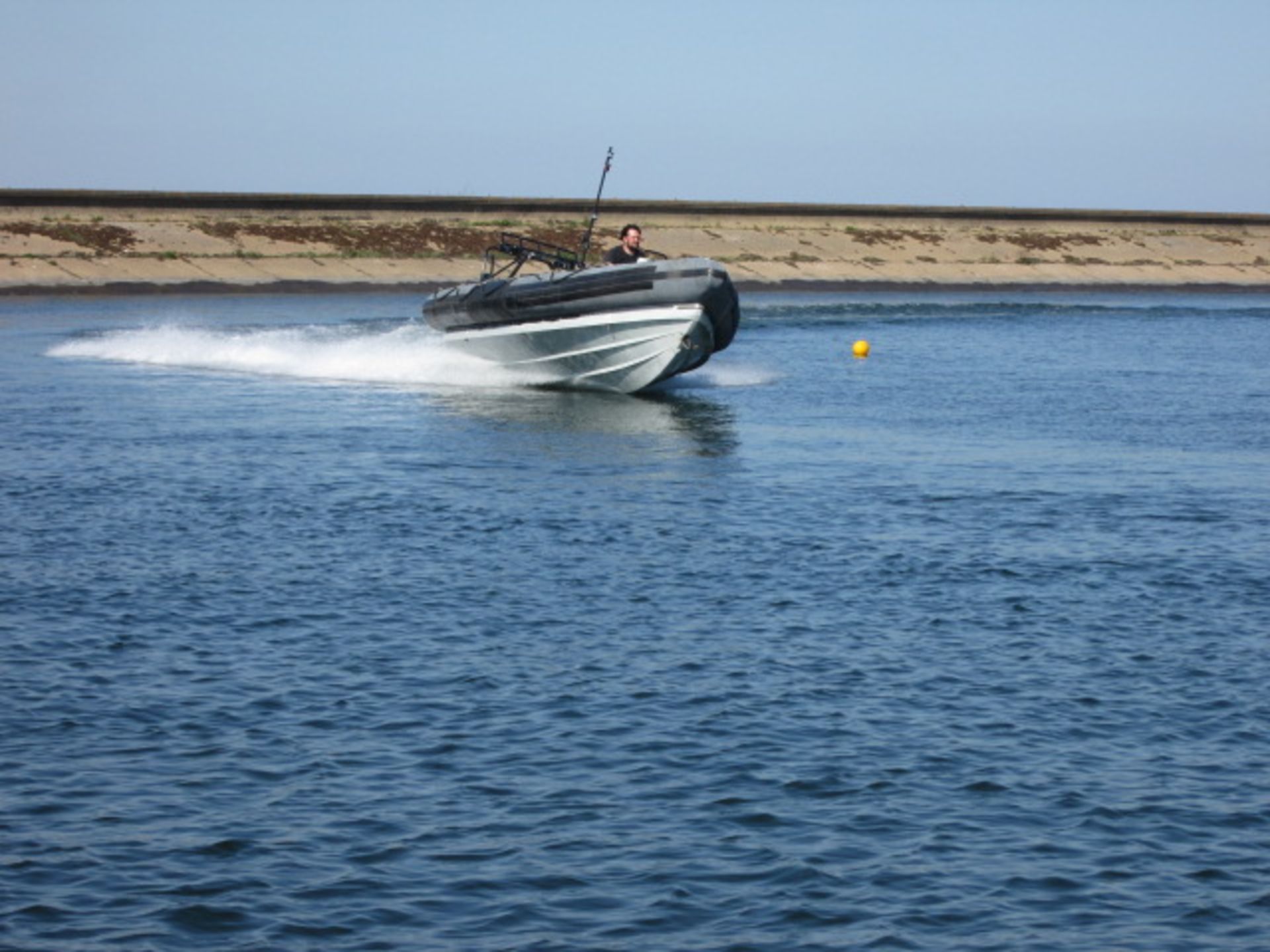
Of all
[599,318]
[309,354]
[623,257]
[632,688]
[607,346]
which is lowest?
[632,688]

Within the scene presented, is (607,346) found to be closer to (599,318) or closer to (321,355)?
(599,318)

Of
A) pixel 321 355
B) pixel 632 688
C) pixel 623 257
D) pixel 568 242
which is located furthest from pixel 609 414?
pixel 568 242

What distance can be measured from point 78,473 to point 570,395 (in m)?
11.1

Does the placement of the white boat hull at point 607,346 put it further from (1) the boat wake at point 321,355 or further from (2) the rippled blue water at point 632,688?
(2) the rippled blue water at point 632,688

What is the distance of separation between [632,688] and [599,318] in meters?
18.2

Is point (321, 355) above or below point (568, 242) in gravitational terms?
below

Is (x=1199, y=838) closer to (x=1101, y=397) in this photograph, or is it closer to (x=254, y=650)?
(x=254, y=650)

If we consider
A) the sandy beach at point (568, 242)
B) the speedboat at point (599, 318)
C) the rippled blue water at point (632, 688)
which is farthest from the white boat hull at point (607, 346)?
the sandy beach at point (568, 242)

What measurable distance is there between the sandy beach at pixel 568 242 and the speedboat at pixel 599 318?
1145 inches

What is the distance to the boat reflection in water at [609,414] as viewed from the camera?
26.5m

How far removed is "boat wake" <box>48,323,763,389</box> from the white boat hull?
0.60 meters

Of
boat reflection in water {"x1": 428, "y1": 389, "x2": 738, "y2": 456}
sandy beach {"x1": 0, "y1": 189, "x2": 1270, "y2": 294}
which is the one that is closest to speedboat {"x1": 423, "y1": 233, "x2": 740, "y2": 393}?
boat reflection in water {"x1": 428, "y1": 389, "x2": 738, "y2": 456}

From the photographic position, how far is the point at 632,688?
12688 mm

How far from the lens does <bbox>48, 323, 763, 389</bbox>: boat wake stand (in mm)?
34594
